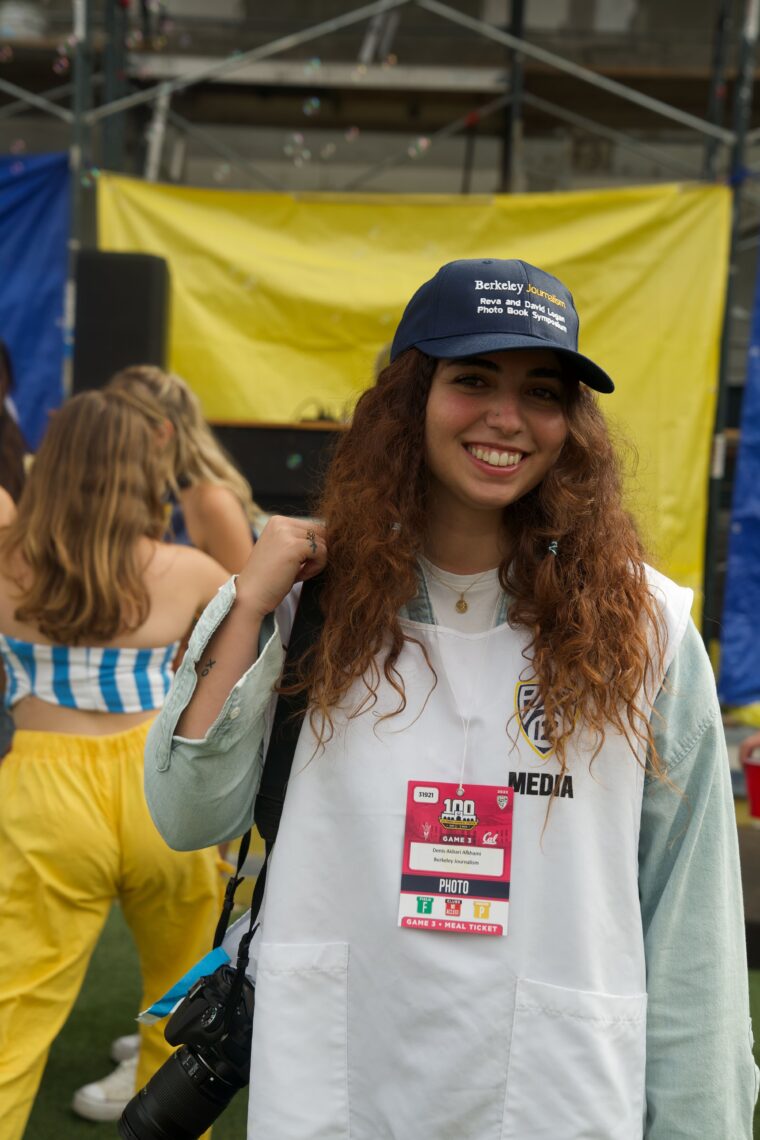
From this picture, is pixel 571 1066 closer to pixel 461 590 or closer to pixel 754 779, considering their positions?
pixel 461 590

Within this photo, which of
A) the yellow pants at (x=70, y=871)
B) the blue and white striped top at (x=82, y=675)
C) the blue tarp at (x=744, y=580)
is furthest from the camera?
the blue tarp at (x=744, y=580)

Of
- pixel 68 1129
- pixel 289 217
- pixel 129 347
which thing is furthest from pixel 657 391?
pixel 68 1129

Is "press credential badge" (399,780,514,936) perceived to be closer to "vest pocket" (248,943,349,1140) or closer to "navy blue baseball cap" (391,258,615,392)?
"vest pocket" (248,943,349,1140)

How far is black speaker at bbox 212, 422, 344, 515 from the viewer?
20.4ft

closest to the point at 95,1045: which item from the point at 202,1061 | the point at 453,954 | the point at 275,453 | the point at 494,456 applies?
the point at 202,1061

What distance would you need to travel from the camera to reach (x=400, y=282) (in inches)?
268

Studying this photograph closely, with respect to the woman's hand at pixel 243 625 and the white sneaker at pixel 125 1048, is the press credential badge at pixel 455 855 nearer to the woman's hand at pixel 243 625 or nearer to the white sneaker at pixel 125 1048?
the woman's hand at pixel 243 625

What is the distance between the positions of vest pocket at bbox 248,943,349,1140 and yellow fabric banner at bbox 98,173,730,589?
210 inches

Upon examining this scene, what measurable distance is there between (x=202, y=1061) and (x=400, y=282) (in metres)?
5.69

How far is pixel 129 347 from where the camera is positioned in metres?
5.93

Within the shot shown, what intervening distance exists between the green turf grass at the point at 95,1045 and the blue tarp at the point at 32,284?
11.6 feet

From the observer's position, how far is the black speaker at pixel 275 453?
6.22m

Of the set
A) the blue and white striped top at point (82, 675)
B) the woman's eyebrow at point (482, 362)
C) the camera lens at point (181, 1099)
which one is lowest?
the camera lens at point (181, 1099)

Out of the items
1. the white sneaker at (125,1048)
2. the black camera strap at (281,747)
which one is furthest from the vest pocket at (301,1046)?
the white sneaker at (125,1048)
